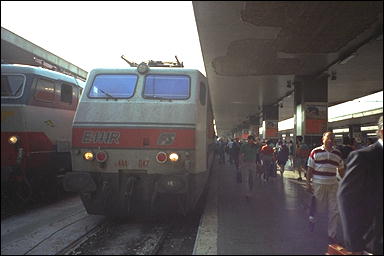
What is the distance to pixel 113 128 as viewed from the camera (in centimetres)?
751

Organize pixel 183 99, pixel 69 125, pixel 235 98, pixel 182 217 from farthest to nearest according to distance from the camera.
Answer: pixel 235 98, pixel 69 125, pixel 182 217, pixel 183 99

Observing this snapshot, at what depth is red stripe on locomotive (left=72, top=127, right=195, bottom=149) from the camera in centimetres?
738

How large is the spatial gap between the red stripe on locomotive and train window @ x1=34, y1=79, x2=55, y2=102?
1.76 meters

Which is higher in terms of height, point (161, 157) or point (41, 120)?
point (41, 120)

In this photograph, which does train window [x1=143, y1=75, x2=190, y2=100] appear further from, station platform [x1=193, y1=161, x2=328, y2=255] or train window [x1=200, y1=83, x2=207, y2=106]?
station platform [x1=193, y1=161, x2=328, y2=255]

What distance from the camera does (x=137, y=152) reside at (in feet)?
24.3

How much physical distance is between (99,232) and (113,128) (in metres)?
1.74

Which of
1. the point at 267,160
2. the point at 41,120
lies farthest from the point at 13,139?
the point at 267,160

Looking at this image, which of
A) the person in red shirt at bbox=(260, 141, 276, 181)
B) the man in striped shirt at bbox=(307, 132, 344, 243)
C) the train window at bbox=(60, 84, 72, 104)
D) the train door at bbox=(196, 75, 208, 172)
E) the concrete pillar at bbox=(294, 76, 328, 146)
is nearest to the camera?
the man in striped shirt at bbox=(307, 132, 344, 243)

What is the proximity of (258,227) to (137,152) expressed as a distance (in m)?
2.35

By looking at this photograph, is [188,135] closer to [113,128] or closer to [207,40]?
[113,128]

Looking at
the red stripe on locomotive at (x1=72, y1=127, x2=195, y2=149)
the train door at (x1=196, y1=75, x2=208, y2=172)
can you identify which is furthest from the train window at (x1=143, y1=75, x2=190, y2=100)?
the red stripe on locomotive at (x1=72, y1=127, x2=195, y2=149)

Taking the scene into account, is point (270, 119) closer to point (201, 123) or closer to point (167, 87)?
point (201, 123)

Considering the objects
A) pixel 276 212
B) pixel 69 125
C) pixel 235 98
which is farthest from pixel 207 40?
pixel 235 98
